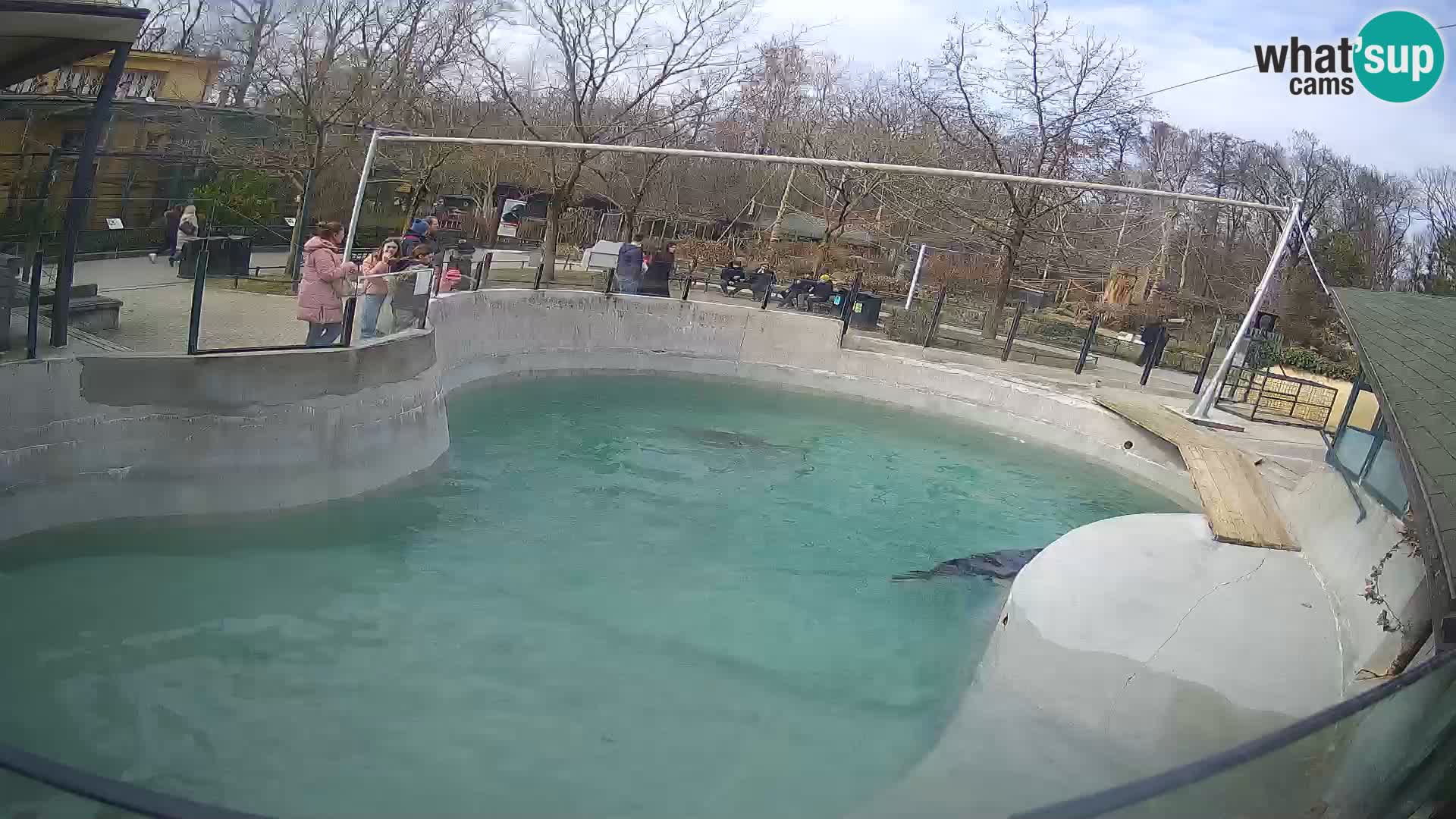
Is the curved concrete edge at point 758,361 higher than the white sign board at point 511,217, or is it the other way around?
the white sign board at point 511,217

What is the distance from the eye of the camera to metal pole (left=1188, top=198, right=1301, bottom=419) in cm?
1563

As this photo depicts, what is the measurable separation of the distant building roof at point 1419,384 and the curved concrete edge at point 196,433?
9179 millimetres

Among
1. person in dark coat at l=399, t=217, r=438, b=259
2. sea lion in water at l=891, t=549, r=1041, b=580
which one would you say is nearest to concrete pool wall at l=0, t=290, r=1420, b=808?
sea lion in water at l=891, t=549, r=1041, b=580

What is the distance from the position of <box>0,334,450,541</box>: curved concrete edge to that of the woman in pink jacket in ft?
0.99

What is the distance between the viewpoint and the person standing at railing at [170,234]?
10.8 metres

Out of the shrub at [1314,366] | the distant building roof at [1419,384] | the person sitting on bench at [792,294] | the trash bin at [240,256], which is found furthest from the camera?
the shrub at [1314,366]

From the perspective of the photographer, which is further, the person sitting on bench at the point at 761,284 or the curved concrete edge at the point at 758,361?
the person sitting on bench at the point at 761,284

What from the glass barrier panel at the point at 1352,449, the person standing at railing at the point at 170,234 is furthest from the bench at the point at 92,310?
the glass barrier panel at the point at 1352,449

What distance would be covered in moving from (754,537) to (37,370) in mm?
7302

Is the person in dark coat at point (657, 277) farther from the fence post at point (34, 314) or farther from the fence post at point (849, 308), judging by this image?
the fence post at point (34, 314)

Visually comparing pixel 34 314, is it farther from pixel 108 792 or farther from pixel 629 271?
pixel 629 271

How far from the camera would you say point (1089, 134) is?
1173 inches

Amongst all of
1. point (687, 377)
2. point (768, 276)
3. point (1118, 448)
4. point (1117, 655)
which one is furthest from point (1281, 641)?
point (768, 276)

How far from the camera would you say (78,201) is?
353 inches
